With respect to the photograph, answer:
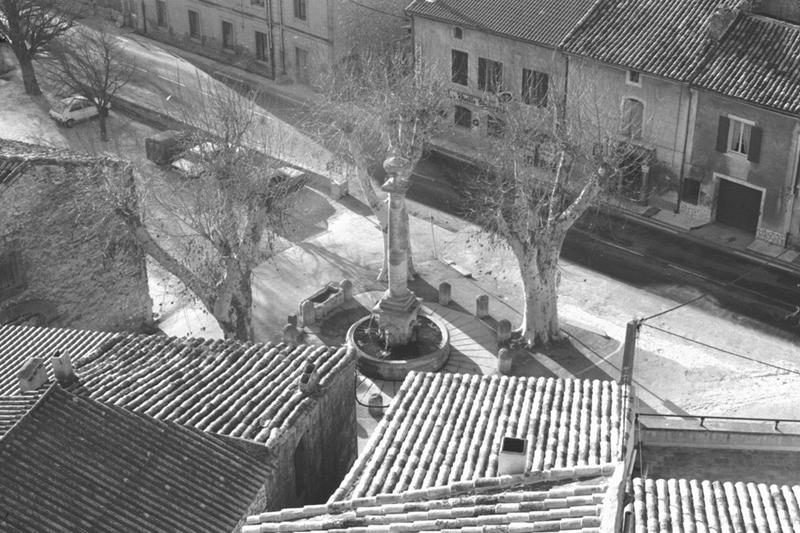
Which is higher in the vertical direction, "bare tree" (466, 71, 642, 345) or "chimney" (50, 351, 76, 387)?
"chimney" (50, 351, 76, 387)

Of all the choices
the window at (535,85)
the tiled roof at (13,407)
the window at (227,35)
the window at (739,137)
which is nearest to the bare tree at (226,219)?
the tiled roof at (13,407)

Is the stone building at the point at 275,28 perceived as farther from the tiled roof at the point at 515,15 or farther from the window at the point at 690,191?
the window at the point at 690,191

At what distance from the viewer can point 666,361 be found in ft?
144

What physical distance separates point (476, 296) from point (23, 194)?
1793cm

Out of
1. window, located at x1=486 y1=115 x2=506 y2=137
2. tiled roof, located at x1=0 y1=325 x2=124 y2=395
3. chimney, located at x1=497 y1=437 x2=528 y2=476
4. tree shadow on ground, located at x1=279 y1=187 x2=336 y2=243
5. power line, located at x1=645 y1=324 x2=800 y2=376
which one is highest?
chimney, located at x1=497 y1=437 x2=528 y2=476

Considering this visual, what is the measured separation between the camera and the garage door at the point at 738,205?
52053mm

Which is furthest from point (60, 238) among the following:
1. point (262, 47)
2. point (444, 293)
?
point (262, 47)

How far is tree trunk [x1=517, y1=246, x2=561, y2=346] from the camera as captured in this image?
43219 mm

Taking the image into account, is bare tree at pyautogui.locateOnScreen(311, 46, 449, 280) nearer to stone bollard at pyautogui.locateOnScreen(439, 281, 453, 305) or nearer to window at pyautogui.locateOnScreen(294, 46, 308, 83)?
stone bollard at pyautogui.locateOnScreen(439, 281, 453, 305)

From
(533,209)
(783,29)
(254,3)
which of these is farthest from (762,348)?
(254,3)

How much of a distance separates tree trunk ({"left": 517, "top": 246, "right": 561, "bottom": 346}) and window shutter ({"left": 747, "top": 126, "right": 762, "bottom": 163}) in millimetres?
11571

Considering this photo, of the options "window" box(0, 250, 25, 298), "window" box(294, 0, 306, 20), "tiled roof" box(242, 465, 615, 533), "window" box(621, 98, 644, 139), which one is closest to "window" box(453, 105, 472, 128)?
"window" box(621, 98, 644, 139)

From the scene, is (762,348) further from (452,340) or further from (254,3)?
(254,3)

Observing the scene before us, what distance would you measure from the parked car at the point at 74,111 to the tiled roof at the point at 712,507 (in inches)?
1870
